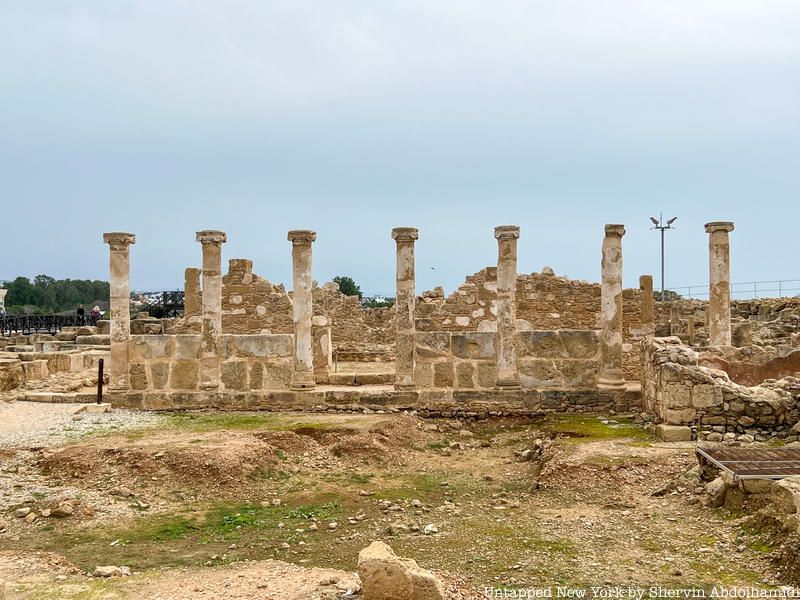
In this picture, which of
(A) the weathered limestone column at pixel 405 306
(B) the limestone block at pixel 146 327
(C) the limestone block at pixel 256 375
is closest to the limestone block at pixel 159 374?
(C) the limestone block at pixel 256 375

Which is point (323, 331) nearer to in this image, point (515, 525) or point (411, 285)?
point (411, 285)

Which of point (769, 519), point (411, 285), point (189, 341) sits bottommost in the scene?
point (769, 519)

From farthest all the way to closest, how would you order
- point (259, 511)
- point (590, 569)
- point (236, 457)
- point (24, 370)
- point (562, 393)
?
point (24, 370), point (562, 393), point (236, 457), point (259, 511), point (590, 569)

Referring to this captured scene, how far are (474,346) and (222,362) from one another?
14.5 feet

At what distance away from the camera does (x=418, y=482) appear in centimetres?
845

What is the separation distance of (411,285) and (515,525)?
6.63 meters

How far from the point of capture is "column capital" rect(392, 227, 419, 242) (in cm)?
1253

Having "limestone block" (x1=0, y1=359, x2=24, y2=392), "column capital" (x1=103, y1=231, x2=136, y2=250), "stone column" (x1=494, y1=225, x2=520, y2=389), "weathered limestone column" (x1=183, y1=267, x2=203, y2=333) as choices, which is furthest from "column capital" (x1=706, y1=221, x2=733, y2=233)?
"limestone block" (x1=0, y1=359, x2=24, y2=392)

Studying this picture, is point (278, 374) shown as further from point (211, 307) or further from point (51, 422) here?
point (51, 422)

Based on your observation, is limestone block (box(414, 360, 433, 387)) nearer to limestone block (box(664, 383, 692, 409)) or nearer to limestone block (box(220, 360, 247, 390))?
limestone block (box(220, 360, 247, 390))

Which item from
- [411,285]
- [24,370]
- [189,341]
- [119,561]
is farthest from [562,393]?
[24,370]

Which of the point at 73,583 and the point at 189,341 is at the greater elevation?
the point at 189,341

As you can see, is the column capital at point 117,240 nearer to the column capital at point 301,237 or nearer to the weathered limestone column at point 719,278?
the column capital at point 301,237

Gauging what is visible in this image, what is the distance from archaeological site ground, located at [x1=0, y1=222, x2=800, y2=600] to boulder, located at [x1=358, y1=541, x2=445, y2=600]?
0.4 inches
